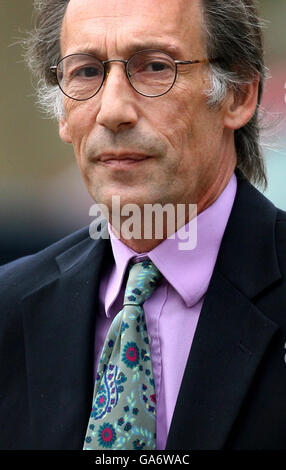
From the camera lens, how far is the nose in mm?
2102

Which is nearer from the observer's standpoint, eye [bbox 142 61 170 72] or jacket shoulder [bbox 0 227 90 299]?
eye [bbox 142 61 170 72]

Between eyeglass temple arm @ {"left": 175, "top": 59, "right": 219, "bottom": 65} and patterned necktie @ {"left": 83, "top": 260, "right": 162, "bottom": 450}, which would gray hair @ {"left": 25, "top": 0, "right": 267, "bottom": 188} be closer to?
eyeglass temple arm @ {"left": 175, "top": 59, "right": 219, "bottom": 65}

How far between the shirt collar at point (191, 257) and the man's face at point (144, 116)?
8cm

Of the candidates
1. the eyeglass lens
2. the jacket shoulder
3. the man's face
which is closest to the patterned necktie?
the man's face

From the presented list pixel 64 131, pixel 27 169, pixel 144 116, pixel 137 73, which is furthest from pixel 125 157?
pixel 27 169

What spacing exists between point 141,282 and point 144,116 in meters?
0.47

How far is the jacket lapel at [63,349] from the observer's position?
214 cm

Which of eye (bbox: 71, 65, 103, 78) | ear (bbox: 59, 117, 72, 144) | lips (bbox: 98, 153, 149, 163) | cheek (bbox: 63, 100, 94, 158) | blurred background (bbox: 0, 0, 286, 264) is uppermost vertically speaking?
eye (bbox: 71, 65, 103, 78)

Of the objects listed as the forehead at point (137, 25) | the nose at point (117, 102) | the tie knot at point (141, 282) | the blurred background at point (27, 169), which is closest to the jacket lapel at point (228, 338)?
the tie knot at point (141, 282)

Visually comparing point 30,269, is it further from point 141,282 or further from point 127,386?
point 127,386

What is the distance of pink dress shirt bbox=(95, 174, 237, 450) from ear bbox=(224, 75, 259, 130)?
20 cm

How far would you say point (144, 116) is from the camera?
2146mm

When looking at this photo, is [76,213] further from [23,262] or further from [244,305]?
[244,305]

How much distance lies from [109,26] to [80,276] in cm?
76
